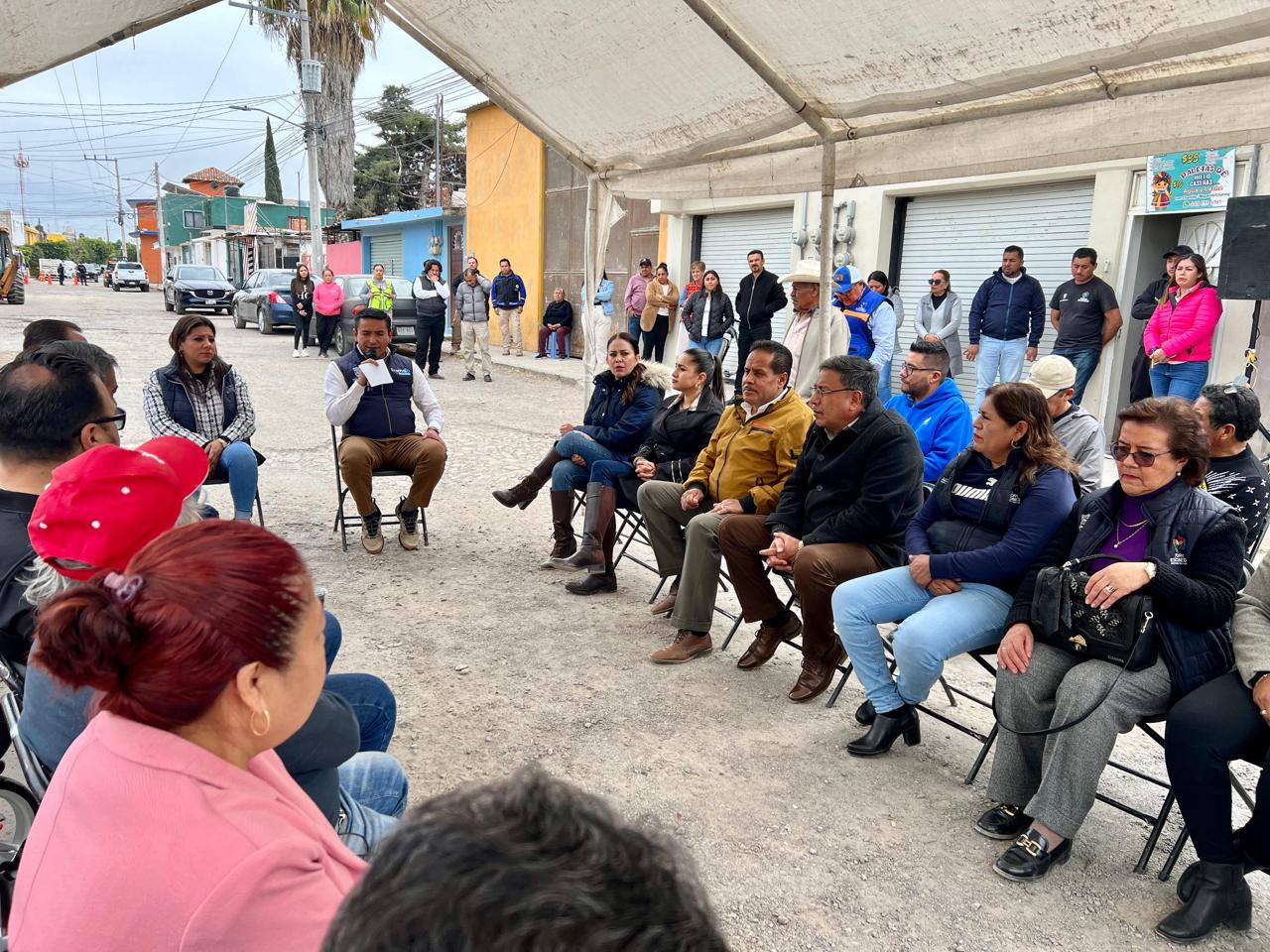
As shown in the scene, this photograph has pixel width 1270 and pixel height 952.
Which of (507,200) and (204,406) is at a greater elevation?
(507,200)

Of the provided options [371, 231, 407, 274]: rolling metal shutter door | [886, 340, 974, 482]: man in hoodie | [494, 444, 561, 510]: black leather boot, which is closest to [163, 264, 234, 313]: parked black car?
[371, 231, 407, 274]: rolling metal shutter door

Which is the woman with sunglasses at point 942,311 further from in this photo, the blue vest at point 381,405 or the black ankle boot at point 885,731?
the black ankle boot at point 885,731

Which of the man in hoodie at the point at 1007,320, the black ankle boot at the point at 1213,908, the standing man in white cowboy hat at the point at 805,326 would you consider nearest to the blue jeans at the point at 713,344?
the man in hoodie at the point at 1007,320

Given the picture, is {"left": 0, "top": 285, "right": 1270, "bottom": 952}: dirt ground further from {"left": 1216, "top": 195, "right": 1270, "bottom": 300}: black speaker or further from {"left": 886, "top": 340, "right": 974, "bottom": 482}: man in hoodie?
{"left": 1216, "top": 195, "right": 1270, "bottom": 300}: black speaker

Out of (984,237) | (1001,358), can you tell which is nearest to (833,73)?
(1001,358)

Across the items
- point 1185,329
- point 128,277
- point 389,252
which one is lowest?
point 1185,329

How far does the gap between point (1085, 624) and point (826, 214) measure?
2.55 meters

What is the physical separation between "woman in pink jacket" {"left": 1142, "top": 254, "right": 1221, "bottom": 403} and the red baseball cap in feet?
24.4

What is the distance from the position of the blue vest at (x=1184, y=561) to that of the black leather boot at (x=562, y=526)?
3.40 metres

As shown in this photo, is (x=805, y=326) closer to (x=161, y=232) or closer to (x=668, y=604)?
(x=668, y=604)

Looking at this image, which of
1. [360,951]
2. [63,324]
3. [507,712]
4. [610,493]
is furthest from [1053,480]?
[63,324]

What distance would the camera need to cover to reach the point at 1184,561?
2.71 meters

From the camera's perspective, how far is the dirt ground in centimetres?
253

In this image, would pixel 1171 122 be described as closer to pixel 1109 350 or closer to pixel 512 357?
pixel 1109 350
